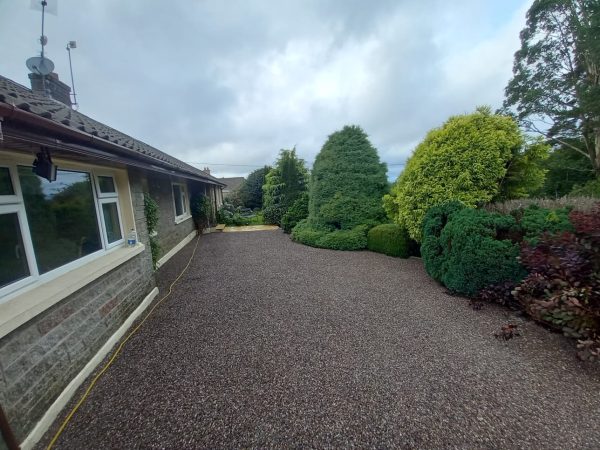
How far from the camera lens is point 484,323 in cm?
352

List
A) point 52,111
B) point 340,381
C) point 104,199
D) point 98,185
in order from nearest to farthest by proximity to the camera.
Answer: point 340,381 < point 52,111 < point 98,185 < point 104,199

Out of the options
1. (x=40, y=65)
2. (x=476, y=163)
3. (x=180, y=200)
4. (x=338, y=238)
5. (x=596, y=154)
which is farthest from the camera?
(x=596, y=154)

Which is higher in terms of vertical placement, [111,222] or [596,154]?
[596,154]

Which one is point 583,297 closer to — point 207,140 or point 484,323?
point 484,323

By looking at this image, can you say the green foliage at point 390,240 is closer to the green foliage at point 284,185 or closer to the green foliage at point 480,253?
the green foliage at point 480,253

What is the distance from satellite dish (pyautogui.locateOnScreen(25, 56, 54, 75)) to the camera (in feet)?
17.1

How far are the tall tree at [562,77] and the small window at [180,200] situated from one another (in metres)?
20.8

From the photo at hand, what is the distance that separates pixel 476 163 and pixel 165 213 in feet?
30.2

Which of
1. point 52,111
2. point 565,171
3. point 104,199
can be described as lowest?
point 104,199

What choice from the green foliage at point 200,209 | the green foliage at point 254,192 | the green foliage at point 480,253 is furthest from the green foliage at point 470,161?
the green foliage at point 254,192

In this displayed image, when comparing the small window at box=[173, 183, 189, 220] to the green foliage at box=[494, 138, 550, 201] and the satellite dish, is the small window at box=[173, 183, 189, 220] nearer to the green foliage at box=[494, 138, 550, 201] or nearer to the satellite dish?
the satellite dish

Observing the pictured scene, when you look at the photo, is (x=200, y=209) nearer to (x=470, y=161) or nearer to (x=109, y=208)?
(x=109, y=208)

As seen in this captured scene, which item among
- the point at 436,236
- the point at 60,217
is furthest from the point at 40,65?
the point at 436,236

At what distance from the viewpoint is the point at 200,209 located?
40.1 ft
